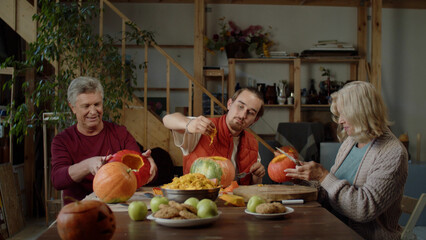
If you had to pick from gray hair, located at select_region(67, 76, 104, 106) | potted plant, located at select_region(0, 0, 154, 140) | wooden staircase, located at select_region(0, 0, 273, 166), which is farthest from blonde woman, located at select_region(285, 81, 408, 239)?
wooden staircase, located at select_region(0, 0, 273, 166)

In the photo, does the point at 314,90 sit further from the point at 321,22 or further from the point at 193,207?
the point at 193,207

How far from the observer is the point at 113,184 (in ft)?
5.23

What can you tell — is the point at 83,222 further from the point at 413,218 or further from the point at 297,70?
the point at 297,70

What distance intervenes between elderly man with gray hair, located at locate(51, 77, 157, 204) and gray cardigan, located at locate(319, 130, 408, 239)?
1.22 meters

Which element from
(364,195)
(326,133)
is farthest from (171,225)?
(326,133)

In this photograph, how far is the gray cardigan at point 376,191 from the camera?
5.53 feet

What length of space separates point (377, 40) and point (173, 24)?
3060 millimetres

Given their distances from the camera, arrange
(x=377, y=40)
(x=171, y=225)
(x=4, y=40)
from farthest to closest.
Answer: (x=377, y=40), (x=4, y=40), (x=171, y=225)

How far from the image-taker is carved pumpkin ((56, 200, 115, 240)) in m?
1.06

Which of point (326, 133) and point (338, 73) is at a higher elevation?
point (338, 73)

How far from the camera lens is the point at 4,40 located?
17.3ft

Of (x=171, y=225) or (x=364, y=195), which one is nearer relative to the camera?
(x=171, y=225)

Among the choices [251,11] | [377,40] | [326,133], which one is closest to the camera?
[377,40]

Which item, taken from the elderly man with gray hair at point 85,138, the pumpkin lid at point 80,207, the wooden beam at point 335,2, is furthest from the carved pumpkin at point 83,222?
the wooden beam at point 335,2
